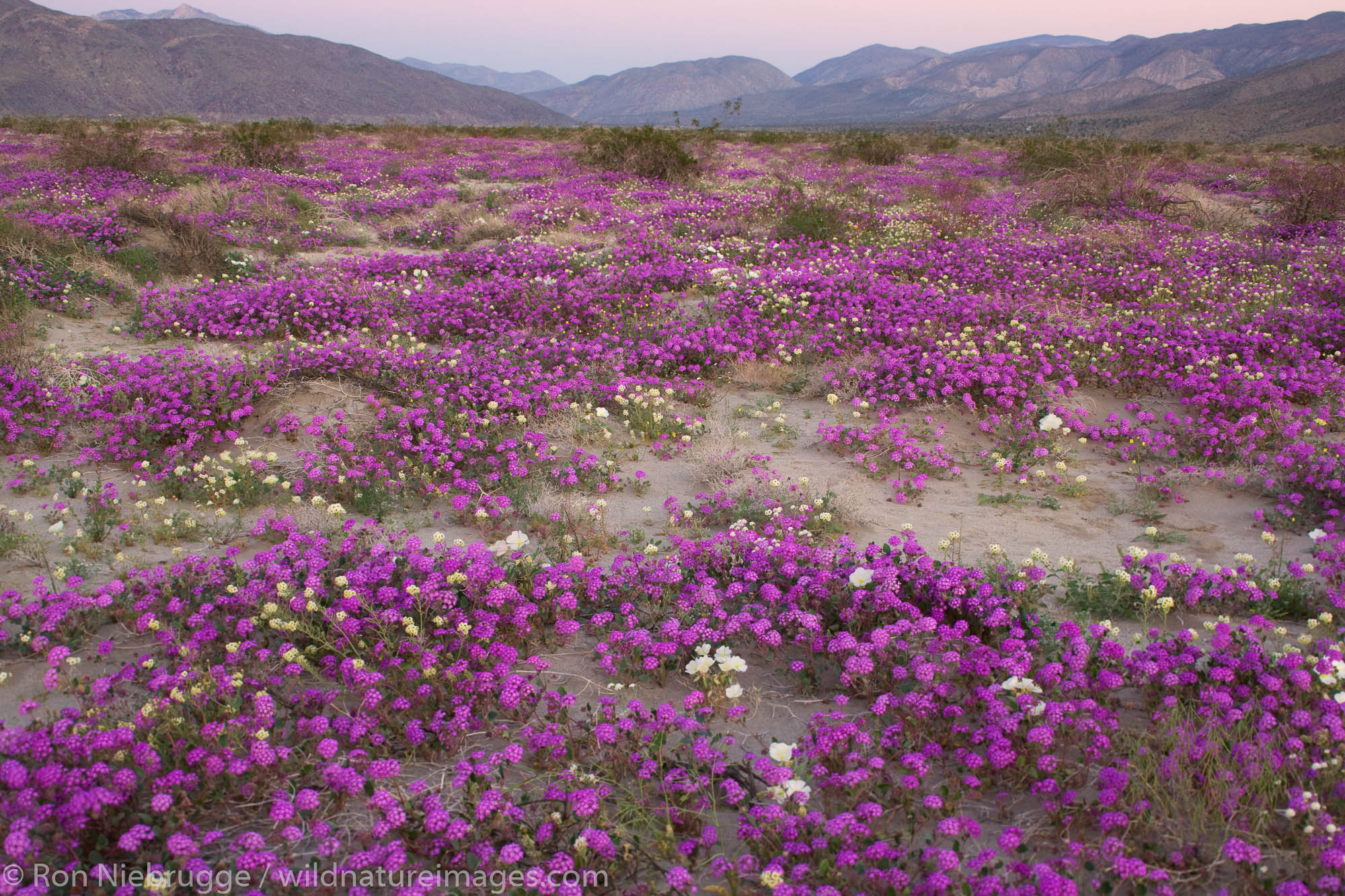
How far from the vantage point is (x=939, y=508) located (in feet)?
18.6

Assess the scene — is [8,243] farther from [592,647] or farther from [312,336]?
[592,647]

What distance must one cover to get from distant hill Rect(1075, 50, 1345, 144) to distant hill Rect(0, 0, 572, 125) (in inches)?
4576

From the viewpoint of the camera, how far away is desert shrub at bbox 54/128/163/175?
727 inches

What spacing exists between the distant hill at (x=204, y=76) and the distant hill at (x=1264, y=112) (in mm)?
116242

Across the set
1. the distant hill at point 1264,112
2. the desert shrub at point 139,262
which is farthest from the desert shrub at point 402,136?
the distant hill at point 1264,112

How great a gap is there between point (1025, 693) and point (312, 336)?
26.8 ft

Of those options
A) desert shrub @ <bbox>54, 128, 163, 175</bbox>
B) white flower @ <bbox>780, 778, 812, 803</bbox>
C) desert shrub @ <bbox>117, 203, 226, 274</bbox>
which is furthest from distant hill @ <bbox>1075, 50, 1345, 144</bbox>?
white flower @ <bbox>780, 778, 812, 803</bbox>

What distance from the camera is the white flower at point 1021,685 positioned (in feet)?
10.5

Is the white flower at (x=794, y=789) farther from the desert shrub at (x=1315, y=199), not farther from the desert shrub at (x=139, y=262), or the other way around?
the desert shrub at (x=1315, y=199)

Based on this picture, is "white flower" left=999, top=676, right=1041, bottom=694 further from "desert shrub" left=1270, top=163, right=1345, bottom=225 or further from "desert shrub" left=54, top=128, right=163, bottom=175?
"desert shrub" left=54, top=128, right=163, bottom=175

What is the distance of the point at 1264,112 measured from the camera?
79.2m

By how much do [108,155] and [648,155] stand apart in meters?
13.8

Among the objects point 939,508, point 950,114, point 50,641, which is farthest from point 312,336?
point 950,114

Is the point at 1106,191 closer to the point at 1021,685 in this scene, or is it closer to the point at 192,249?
the point at 1021,685
